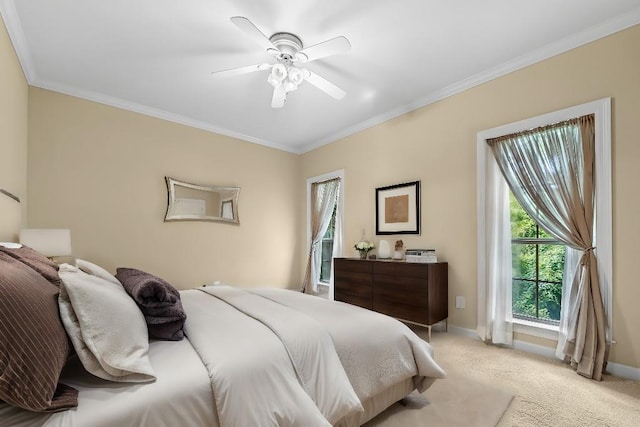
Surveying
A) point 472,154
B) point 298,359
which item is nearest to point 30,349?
Answer: point 298,359

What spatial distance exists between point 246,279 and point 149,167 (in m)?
2.11

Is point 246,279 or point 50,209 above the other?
point 50,209

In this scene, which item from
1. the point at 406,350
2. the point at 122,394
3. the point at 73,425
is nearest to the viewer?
the point at 73,425

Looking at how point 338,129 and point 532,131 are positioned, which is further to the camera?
point 338,129

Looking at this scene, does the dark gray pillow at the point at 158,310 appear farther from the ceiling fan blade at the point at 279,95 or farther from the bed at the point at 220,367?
the ceiling fan blade at the point at 279,95

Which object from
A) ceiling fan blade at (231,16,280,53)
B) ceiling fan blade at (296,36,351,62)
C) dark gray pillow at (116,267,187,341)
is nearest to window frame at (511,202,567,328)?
ceiling fan blade at (296,36,351,62)

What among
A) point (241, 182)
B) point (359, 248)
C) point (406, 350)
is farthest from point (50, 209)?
point (406, 350)

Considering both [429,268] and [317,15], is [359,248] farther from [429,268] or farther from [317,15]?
[317,15]

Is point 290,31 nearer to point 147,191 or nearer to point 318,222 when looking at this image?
point 147,191

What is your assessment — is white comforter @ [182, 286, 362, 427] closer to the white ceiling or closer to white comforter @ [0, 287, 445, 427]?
white comforter @ [0, 287, 445, 427]

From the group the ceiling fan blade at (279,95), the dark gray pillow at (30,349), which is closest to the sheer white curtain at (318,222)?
the ceiling fan blade at (279,95)

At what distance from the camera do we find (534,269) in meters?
2.86

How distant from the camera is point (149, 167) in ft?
12.9

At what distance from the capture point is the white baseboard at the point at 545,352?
222 centimetres
